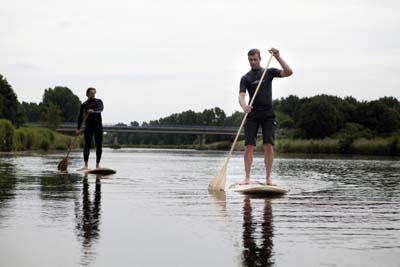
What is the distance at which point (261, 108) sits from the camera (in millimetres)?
11109

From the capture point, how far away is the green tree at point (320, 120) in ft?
247

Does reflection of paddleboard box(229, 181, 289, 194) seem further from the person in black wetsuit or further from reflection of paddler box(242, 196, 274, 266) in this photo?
the person in black wetsuit

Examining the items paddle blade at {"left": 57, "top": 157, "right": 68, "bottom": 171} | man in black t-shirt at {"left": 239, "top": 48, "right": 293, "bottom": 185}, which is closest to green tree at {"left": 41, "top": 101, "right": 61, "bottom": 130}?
paddle blade at {"left": 57, "top": 157, "right": 68, "bottom": 171}

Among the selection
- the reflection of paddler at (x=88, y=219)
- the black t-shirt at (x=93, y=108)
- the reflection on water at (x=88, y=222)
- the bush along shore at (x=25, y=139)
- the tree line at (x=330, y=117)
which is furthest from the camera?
the tree line at (x=330, y=117)

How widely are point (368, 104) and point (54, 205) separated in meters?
73.2

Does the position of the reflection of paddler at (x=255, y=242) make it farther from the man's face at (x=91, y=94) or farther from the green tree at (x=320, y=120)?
the green tree at (x=320, y=120)

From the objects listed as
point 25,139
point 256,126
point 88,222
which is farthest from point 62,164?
point 25,139

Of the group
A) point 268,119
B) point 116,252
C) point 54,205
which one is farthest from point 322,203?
point 116,252

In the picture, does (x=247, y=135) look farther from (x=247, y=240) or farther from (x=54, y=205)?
(x=247, y=240)

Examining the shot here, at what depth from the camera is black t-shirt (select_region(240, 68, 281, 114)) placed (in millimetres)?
11078

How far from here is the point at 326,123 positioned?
7525cm

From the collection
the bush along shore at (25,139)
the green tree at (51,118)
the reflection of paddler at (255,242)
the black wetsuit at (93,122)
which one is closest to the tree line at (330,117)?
the green tree at (51,118)

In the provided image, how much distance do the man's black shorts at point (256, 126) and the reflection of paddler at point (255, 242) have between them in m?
3.34

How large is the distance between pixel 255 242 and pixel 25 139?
3865 centimetres
